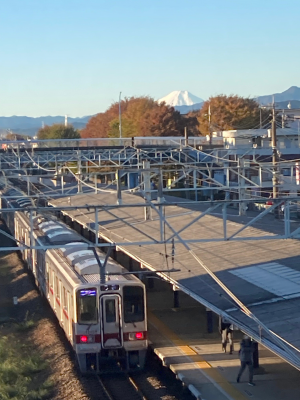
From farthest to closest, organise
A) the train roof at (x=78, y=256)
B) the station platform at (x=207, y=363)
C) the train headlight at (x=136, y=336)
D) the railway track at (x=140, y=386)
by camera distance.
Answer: the train roof at (x=78, y=256) → the train headlight at (x=136, y=336) → the railway track at (x=140, y=386) → the station platform at (x=207, y=363)

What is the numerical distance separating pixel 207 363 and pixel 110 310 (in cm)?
161

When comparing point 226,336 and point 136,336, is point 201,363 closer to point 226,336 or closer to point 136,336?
point 226,336

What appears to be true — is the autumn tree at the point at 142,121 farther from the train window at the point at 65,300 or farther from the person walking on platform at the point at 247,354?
the person walking on platform at the point at 247,354

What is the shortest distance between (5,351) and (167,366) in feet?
8.86

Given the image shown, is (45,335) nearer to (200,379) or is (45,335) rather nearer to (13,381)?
(13,381)

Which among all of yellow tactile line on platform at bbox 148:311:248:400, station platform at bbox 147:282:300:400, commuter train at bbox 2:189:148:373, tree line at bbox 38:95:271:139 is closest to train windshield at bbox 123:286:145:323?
commuter train at bbox 2:189:148:373

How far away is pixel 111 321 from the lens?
8.58 meters

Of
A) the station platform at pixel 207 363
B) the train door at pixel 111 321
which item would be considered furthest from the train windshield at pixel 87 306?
the station platform at pixel 207 363

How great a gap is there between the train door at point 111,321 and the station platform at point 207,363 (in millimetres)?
808

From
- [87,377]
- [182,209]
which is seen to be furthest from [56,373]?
[182,209]

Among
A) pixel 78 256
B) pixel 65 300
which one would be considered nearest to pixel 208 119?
pixel 78 256

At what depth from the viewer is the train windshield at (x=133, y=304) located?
859cm

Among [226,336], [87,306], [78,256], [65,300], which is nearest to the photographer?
[87,306]

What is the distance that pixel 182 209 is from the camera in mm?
16844
